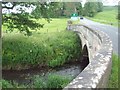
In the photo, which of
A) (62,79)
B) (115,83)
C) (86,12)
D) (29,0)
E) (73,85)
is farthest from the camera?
(86,12)

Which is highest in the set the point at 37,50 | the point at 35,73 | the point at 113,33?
the point at 113,33

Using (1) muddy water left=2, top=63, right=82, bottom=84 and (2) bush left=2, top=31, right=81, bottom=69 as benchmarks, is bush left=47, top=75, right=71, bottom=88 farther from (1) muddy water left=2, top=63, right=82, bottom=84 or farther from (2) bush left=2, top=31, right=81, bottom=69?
(2) bush left=2, top=31, right=81, bottom=69

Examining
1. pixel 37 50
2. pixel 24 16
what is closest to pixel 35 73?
pixel 37 50

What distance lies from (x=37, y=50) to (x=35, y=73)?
3174 mm

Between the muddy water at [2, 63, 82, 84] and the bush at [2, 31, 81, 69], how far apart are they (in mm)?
816

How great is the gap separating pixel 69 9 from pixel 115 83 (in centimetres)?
4847

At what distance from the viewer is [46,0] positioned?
969 inches

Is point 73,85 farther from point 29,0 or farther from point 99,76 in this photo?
point 29,0

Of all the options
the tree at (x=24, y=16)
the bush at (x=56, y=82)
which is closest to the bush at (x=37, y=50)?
the tree at (x=24, y=16)

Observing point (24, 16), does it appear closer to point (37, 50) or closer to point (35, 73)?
point (37, 50)

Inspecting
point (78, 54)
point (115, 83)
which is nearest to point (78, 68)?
point (78, 54)

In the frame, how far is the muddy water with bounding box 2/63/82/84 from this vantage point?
23531 mm

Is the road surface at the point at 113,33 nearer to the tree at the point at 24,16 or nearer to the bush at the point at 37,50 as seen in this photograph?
the bush at the point at 37,50

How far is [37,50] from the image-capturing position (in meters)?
27.7
